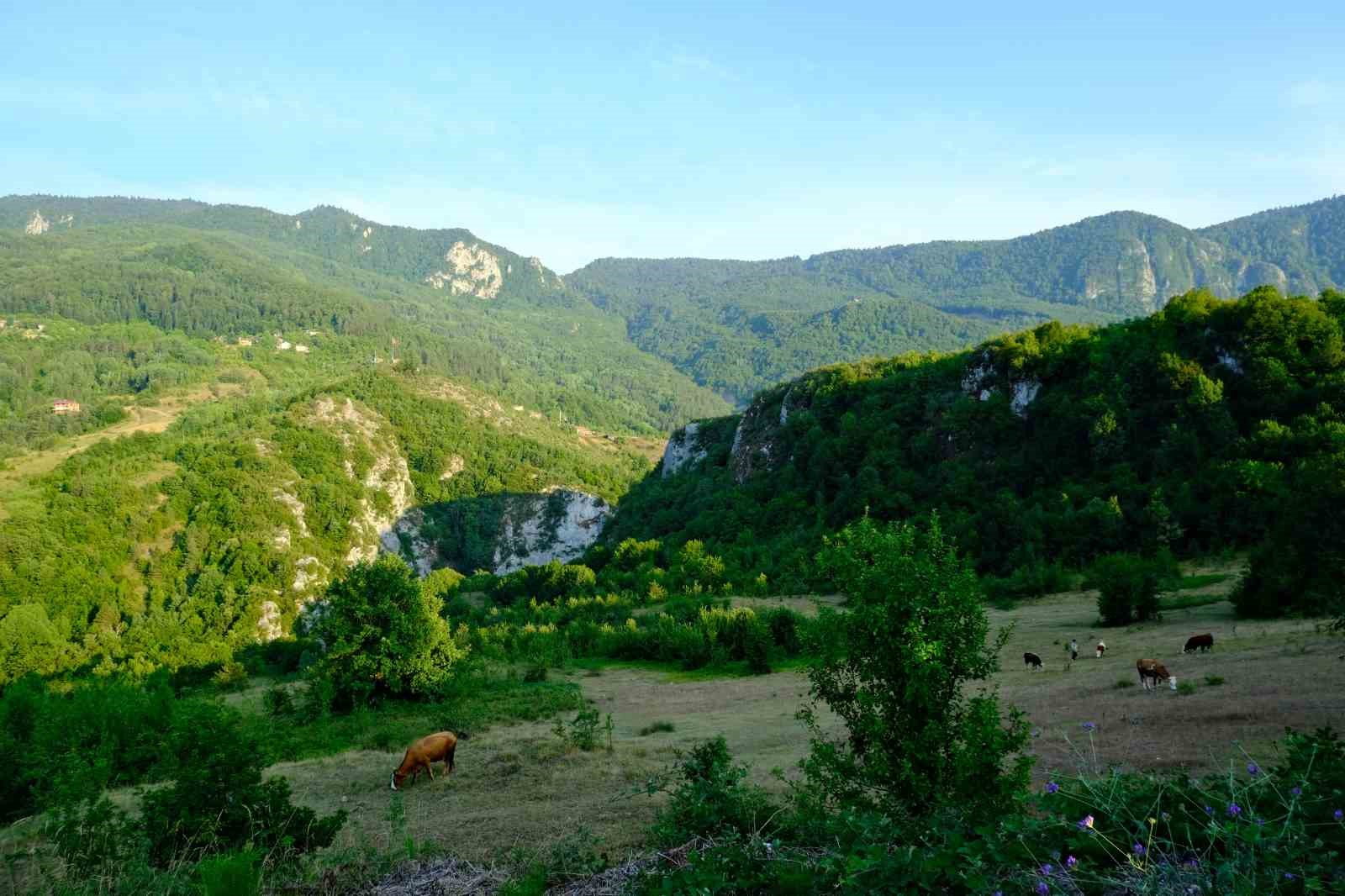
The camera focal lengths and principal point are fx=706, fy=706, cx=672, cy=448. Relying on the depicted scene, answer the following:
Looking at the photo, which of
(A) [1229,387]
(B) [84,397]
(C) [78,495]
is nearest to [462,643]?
(A) [1229,387]

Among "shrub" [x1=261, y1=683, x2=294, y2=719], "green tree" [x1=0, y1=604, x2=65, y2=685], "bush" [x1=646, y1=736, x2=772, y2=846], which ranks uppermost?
"bush" [x1=646, y1=736, x2=772, y2=846]

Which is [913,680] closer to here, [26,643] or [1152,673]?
[1152,673]

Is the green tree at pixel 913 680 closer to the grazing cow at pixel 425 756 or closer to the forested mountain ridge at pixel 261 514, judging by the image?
the grazing cow at pixel 425 756

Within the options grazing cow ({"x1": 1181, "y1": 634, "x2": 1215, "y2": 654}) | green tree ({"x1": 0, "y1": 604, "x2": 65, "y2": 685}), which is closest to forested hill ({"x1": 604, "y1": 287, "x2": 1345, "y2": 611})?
grazing cow ({"x1": 1181, "y1": 634, "x2": 1215, "y2": 654})

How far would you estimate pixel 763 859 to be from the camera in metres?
5.95

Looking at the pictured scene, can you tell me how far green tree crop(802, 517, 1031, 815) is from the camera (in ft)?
25.5

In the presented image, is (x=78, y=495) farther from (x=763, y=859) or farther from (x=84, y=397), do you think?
(x=763, y=859)

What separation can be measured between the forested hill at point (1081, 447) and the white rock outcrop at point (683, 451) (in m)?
19.0

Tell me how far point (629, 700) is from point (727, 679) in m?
5.58

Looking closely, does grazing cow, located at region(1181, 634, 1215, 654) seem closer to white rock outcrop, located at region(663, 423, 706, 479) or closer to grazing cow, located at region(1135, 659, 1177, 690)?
grazing cow, located at region(1135, 659, 1177, 690)

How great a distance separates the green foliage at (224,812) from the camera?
9.49m

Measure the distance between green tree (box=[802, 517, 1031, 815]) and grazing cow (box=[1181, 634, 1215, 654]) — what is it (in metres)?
16.2

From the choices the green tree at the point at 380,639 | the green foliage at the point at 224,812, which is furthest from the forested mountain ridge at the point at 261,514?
the green foliage at the point at 224,812

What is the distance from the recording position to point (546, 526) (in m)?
127
